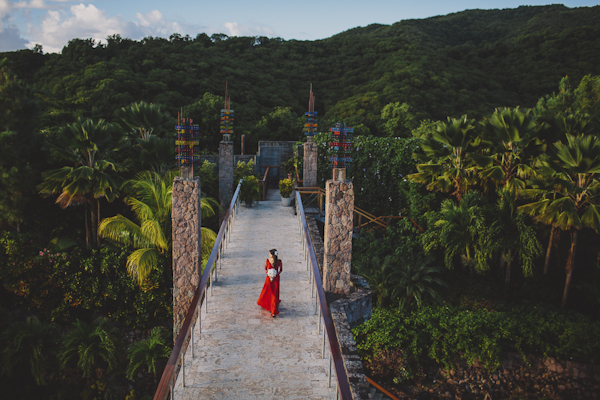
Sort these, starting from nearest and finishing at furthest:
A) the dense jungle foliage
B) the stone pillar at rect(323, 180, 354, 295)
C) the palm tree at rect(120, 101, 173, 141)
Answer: the stone pillar at rect(323, 180, 354, 295) < the dense jungle foliage < the palm tree at rect(120, 101, 173, 141)

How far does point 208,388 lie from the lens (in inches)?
234

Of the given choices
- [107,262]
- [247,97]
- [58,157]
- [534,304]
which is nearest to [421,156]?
[534,304]

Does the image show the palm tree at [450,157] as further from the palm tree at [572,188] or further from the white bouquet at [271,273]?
the white bouquet at [271,273]

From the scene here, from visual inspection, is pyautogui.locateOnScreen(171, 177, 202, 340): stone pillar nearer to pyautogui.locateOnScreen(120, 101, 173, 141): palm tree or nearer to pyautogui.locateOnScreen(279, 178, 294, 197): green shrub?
pyautogui.locateOnScreen(279, 178, 294, 197): green shrub


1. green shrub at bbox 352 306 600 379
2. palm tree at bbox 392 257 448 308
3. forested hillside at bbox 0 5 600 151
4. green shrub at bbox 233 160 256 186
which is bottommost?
green shrub at bbox 352 306 600 379

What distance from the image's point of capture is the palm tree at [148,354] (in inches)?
450

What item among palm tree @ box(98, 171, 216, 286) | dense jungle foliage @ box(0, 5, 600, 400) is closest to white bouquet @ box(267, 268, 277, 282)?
palm tree @ box(98, 171, 216, 286)

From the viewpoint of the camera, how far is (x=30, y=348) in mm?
11859

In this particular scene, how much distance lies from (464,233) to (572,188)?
3.46 m

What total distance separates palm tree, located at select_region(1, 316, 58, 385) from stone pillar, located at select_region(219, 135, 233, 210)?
738cm

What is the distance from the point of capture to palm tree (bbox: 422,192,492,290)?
13500 mm

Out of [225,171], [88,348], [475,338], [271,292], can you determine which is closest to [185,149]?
[271,292]

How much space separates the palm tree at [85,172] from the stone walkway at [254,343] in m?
5.81

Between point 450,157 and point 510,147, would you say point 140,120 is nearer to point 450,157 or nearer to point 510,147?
point 450,157
